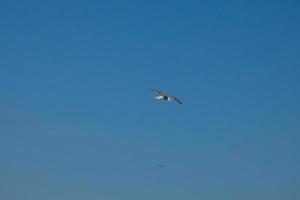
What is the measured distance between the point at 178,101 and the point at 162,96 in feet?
25.2

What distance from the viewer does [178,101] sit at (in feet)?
202

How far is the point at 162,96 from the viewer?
68812 mm

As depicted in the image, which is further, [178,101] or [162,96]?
[162,96]
